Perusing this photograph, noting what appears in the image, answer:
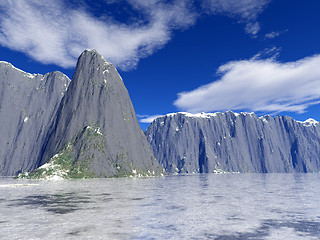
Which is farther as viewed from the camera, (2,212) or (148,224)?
(2,212)

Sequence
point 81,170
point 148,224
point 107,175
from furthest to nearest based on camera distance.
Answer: point 107,175, point 81,170, point 148,224

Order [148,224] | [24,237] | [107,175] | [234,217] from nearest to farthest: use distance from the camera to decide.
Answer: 1. [24,237]
2. [148,224]
3. [234,217]
4. [107,175]

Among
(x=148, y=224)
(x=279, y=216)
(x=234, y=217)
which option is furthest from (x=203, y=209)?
(x=148, y=224)

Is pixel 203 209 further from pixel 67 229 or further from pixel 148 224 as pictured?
pixel 67 229

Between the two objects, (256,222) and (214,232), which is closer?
(214,232)

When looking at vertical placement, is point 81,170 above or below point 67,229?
above

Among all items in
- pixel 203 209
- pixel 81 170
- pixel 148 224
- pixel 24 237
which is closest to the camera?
pixel 24 237

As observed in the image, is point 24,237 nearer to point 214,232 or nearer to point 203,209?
point 214,232

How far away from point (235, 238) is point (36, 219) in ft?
77.1

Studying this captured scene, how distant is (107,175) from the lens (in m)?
194

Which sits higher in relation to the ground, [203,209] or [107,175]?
[107,175]

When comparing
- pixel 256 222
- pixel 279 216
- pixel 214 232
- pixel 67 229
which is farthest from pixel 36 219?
pixel 279 216

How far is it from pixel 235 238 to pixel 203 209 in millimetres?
17423

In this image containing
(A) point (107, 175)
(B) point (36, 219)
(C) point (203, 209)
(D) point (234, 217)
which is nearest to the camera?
(B) point (36, 219)
